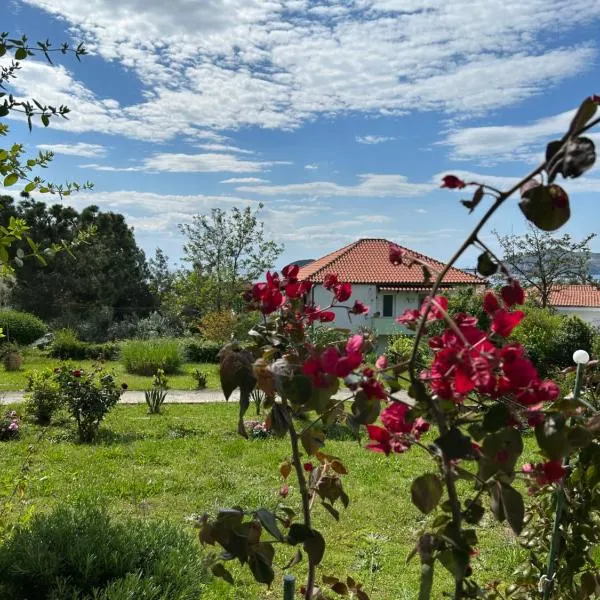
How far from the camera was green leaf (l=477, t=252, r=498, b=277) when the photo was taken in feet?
Result: 2.71

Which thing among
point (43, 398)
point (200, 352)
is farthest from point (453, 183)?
point (200, 352)

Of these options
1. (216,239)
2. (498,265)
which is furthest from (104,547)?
(216,239)

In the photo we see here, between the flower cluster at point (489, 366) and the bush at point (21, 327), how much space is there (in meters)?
17.3

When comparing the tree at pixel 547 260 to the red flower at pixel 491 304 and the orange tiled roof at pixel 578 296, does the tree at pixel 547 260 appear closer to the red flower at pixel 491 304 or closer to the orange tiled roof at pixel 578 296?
the orange tiled roof at pixel 578 296

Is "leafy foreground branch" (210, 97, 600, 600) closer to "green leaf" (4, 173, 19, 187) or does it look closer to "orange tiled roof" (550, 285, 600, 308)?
"green leaf" (4, 173, 19, 187)

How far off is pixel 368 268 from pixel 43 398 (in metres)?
20.1

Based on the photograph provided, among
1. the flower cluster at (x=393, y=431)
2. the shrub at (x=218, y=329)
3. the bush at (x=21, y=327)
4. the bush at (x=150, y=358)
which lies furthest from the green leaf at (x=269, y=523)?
the bush at (x=21, y=327)

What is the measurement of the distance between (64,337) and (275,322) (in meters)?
16.1

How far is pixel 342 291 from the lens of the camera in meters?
1.39

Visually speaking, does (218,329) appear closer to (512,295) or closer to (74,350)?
(74,350)

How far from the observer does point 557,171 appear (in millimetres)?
730

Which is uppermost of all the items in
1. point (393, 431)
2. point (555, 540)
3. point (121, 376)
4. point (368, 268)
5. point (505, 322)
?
point (368, 268)

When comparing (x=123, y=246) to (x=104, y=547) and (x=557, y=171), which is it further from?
(x=557, y=171)

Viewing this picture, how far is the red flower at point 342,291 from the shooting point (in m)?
1.37
